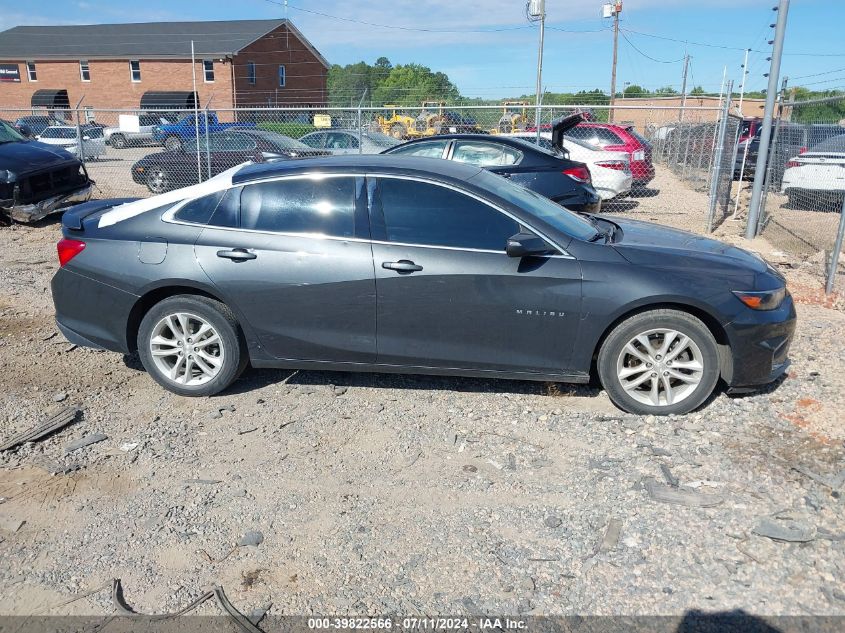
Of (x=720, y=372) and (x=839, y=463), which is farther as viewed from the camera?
(x=720, y=372)

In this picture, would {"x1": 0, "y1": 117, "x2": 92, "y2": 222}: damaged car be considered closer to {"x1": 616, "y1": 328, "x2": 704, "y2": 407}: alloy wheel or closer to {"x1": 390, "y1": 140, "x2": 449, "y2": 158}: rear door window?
{"x1": 390, "y1": 140, "x2": 449, "y2": 158}: rear door window

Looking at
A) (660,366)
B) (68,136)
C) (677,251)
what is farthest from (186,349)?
(68,136)

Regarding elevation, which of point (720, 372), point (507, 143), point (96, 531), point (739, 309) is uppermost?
point (507, 143)

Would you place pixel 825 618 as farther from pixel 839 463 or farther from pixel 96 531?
pixel 96 531

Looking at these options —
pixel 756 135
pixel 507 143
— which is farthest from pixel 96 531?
pixel 756 135

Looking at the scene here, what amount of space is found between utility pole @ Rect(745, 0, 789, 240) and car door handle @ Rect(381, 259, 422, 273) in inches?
323

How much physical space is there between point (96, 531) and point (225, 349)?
159 centimetres

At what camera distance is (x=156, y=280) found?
185 inches

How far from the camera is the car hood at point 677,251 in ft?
14.6

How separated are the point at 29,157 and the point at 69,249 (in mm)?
7347

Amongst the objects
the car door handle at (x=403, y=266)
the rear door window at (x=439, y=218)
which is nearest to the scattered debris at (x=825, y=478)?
the rear door window at (x=439, y=218)

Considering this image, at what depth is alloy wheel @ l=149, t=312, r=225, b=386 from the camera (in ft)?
15.6

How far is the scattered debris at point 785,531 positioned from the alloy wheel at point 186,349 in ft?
11.2

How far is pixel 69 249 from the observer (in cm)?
493
